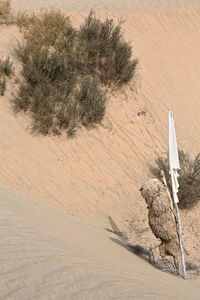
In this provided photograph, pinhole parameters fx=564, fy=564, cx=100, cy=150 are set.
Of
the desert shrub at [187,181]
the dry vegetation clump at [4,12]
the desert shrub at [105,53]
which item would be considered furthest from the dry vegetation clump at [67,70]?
the desert shrub at [187,181]

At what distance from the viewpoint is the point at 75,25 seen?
14.6 metres

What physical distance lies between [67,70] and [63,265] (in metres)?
7.68

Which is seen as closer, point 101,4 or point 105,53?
point 105,53

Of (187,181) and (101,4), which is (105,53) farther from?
(101,4)

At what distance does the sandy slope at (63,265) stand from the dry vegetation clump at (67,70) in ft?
12.7

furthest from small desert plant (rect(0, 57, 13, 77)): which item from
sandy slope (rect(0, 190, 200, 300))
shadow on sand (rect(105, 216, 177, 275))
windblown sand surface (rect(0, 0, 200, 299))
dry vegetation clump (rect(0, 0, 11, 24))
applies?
sandy slope (rect(0, 190, 200, 300))

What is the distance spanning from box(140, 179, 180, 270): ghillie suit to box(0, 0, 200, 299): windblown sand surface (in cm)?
49

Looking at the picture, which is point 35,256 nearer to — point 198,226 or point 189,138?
point 198,226

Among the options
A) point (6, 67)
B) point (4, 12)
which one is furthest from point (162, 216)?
point (4, 12)

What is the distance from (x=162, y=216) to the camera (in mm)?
7836

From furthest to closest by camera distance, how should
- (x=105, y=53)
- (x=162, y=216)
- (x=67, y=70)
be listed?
1. (x=105, y=53)
2. (x=67, y=70)
3. (x=162, y=216)

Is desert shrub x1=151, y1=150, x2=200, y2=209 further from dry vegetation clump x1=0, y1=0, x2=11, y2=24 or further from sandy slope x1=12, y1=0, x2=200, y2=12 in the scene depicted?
sandy slope x1=12, y1=0, x2=200, y2=12

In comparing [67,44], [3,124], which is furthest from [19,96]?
[67,44]

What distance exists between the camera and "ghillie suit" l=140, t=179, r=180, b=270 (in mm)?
7730
